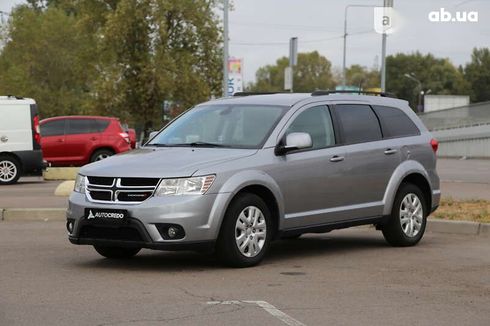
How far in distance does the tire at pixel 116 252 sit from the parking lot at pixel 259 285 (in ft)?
0.47

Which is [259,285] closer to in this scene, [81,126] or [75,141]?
[75,141]

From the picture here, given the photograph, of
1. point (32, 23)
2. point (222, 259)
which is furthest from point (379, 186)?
point (32, 23)

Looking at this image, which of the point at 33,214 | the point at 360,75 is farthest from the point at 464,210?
the point at 360,75

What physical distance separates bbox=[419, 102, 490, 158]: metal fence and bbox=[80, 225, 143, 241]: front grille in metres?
44.5

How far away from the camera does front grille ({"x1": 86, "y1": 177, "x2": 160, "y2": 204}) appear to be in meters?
8.36

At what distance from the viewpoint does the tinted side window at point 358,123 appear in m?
10.1

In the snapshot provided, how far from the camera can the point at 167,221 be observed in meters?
8.25

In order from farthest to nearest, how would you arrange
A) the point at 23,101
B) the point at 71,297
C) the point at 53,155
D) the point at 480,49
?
the point at 480,49 → the point at 53,155 → the point at 23,101 → the point at 71,297

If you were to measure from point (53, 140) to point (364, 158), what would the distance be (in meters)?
16.4

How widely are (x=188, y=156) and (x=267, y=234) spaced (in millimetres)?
1141

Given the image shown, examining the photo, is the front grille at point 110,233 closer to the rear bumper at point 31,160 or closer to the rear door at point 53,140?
the rear bumper at point 31,160

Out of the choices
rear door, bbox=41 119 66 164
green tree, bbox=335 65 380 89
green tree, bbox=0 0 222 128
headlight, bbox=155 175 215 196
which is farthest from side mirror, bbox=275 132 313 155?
green tree, bbox=335 65 380 89

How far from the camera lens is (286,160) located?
9.22 m

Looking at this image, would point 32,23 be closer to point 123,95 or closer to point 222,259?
point 123,95
